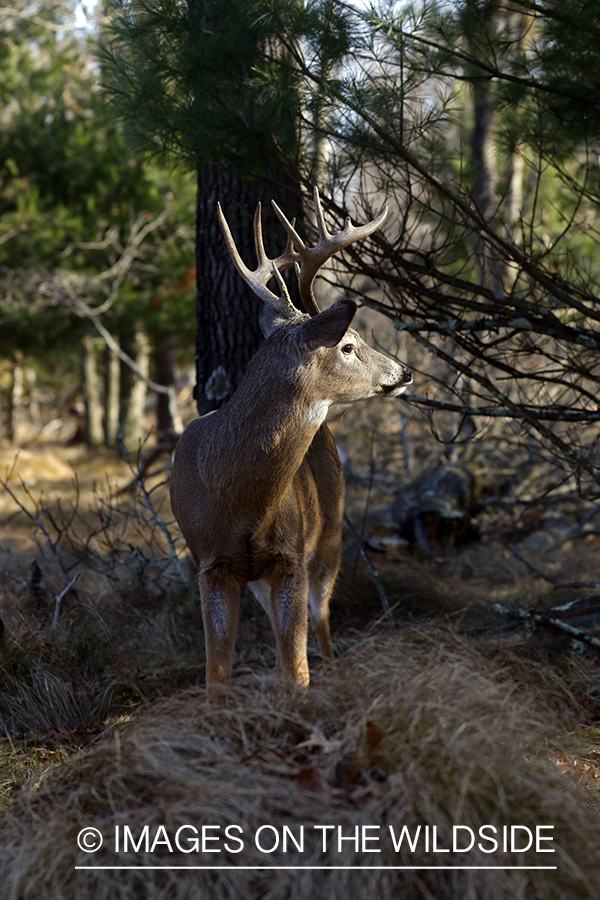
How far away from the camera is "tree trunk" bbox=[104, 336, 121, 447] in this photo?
16.5 metres

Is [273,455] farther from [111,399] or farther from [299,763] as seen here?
[111,399]

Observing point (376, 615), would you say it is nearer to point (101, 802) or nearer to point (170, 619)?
point (170, 619)

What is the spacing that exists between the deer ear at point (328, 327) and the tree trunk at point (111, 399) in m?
13.0

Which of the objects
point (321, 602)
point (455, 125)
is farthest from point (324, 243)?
point (321, 602)

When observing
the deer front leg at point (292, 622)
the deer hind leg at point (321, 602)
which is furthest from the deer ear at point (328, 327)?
the deer hind leg at point (321, 602)

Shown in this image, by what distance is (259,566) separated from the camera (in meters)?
3.99

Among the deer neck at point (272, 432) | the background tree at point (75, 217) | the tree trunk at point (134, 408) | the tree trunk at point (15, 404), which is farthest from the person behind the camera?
the tree trunk at point (15, 404)

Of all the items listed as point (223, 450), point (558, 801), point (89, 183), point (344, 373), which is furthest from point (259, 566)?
point (89, 183)

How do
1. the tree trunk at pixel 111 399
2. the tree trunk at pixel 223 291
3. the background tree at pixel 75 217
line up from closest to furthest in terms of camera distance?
the tree trunk at pixel 223 291 → the background tree at pixel 75 217 → the tree trunk at pixel 111 399

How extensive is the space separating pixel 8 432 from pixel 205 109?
55.6 ft

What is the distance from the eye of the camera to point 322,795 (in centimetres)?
259

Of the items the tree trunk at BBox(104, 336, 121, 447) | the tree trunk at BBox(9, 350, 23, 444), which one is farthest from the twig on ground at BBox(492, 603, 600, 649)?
the tree trunk at BBox(9, 350, 23, 444)

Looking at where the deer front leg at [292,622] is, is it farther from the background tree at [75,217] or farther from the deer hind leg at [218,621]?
the background tree at [75,217]

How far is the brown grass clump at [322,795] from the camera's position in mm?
2410
